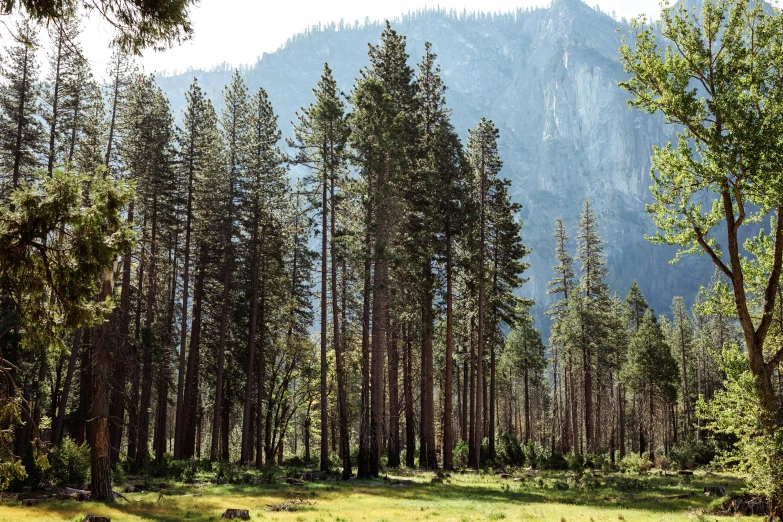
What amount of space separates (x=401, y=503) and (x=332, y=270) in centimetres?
1172

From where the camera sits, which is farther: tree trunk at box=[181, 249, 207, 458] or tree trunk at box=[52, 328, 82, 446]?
tree trunk at box=[181, 249, 207, 458]

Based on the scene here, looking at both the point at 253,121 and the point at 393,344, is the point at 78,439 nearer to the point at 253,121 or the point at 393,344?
the point at 393,344

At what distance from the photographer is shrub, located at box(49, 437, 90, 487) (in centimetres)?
2079

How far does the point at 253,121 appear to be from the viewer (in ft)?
108

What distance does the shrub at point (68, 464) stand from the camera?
819 inches

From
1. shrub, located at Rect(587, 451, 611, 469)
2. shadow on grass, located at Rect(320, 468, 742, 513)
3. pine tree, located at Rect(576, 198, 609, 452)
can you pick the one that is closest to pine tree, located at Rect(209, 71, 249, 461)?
shadow on grass, located at Rect(320, 468, 742, 513)

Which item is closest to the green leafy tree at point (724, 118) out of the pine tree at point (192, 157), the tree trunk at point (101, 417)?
the tree trunk at point (101, 417)

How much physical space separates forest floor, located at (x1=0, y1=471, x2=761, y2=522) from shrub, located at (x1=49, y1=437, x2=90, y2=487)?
2964 mm

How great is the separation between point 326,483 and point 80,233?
16974 millimetres

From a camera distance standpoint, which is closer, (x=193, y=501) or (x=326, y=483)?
(x=193, y=501)

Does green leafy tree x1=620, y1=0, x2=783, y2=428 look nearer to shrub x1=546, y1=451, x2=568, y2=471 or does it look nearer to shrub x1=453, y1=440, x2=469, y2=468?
shrub x1=453, y1=440, x2=469, y2=468

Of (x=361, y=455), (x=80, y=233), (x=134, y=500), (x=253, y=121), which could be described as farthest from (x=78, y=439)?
(x=80, y=233)

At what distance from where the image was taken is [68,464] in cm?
2083

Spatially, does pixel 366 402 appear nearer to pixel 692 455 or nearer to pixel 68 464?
pixel 68 464
